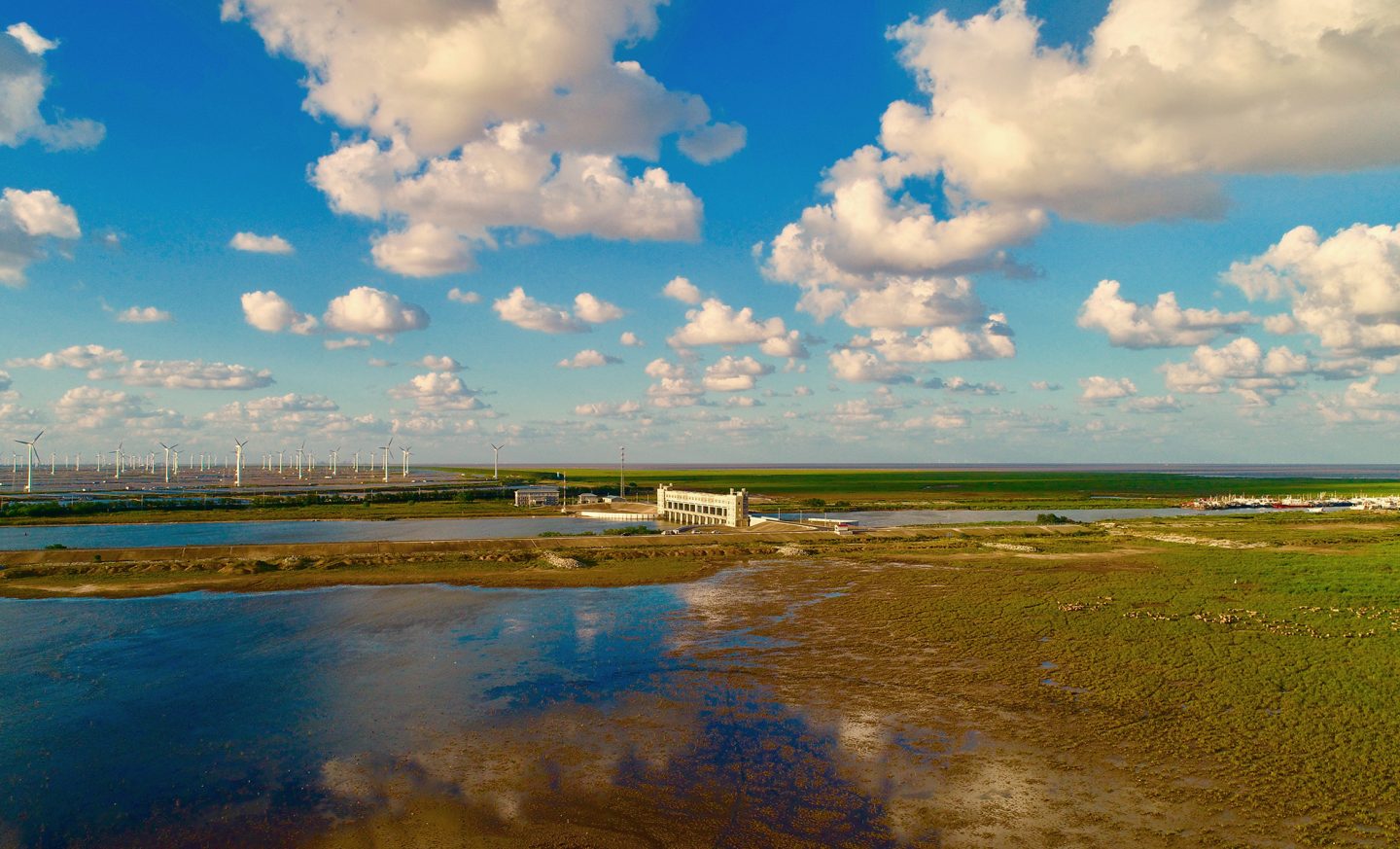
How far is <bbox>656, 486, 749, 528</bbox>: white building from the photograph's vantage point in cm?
10138

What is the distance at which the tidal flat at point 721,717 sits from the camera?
19.4m

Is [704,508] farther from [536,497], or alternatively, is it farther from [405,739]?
[405,739]

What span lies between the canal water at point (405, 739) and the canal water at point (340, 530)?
4369 centimetres

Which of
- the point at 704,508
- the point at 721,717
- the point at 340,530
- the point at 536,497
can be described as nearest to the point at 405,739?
the point at 721,717

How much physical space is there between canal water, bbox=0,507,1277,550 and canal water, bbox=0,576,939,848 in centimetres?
4369

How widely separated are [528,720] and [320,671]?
13235mm

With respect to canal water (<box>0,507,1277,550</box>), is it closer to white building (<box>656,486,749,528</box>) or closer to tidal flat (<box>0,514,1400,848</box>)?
white building (<box>656,486,749,528</box>)

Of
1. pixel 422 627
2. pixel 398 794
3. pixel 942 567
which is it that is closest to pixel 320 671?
pixel 422 627

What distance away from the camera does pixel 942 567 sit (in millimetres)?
63688

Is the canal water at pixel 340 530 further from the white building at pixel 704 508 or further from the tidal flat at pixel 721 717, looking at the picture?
the tidal flat at pixel 721 717

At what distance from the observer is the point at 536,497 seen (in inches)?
5807

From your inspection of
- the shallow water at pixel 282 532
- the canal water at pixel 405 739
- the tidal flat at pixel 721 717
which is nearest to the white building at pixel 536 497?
the shallow water at pixel 282 532

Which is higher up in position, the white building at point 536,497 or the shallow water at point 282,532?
the white building at point 536,497

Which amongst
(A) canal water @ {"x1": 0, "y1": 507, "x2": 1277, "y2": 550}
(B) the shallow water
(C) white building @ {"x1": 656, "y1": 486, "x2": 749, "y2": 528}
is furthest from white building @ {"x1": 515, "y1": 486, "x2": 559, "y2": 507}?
(C) white building @ {"x1": 656, "y1": 486, "x2": 749, "y2": 528}
